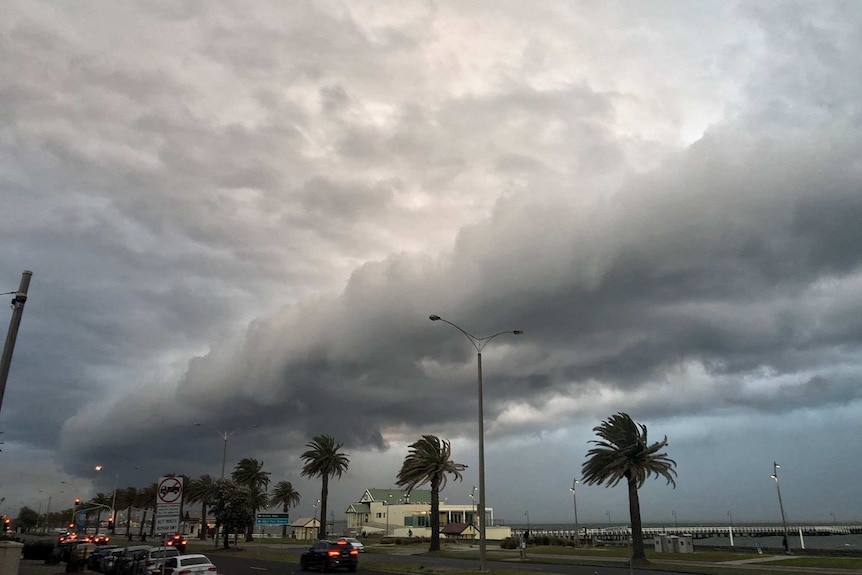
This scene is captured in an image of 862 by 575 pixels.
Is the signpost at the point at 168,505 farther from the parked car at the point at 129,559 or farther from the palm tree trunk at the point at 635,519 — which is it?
the palm tree trunk at the point at 635,519

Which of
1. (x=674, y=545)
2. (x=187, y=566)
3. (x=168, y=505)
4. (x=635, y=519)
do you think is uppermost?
(x=168, y=505)

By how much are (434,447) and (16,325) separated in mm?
51844

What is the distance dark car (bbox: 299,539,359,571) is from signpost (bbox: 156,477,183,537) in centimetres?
1788

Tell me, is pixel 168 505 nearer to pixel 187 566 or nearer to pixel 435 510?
pixel 187 566

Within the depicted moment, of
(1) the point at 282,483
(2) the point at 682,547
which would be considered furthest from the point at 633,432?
(1) the point at 282,483

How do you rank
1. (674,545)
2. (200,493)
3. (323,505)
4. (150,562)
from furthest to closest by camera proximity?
1. (200,493)
2. (323,505)
3. (674,545)
4. (150,562)

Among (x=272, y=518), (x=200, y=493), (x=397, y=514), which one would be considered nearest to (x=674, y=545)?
(x=272, y=518)

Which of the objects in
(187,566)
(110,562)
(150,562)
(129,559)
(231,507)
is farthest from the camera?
(231,507)

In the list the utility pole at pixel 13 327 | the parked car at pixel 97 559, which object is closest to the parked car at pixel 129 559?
the parked car at pixel 97 559

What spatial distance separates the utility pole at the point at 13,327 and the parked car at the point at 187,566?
13178 millimetres

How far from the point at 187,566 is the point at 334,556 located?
11687 mm

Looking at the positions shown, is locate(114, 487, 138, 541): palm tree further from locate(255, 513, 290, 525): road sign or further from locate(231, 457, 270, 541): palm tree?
locate(255, 513, 290, 525): road sign

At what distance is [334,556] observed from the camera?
1455 inches

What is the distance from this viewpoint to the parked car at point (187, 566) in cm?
2662
